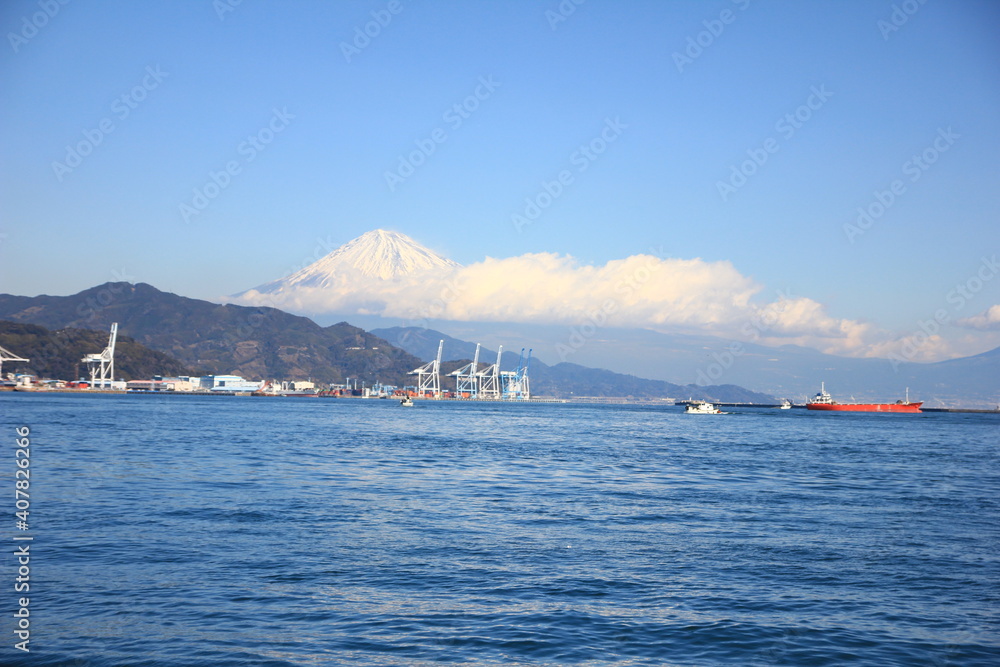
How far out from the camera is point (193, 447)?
42.1 metres

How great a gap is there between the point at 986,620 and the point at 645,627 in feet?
20.2

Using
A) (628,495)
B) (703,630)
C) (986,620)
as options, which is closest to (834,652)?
(703,630)

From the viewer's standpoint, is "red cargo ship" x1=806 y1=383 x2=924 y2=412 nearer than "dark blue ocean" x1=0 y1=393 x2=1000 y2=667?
No

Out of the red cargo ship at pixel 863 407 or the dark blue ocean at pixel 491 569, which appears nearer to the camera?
the dark blue ocean at pixel 491 569

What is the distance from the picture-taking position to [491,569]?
15.0 meters

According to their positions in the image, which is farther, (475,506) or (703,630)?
(475,506)

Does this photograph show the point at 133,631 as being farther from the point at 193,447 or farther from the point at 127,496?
the point at 193,447

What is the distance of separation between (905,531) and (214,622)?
60.4 ft

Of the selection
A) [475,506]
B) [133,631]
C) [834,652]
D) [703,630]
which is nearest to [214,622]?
[133,631]

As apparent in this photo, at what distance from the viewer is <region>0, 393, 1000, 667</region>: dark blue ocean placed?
1080 centimetres

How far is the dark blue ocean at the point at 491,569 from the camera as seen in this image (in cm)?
1080

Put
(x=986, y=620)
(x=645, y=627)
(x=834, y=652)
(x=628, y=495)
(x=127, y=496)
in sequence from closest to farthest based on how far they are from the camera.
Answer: (x=834, y=652) < (x=645, y=627) < (x=986, y=620) < (x=127, y=496) < (x=628, y=495)

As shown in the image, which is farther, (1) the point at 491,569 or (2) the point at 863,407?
(2) the point at 863,407

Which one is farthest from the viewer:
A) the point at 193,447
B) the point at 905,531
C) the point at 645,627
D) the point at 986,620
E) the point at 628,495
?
the point at 193,447
